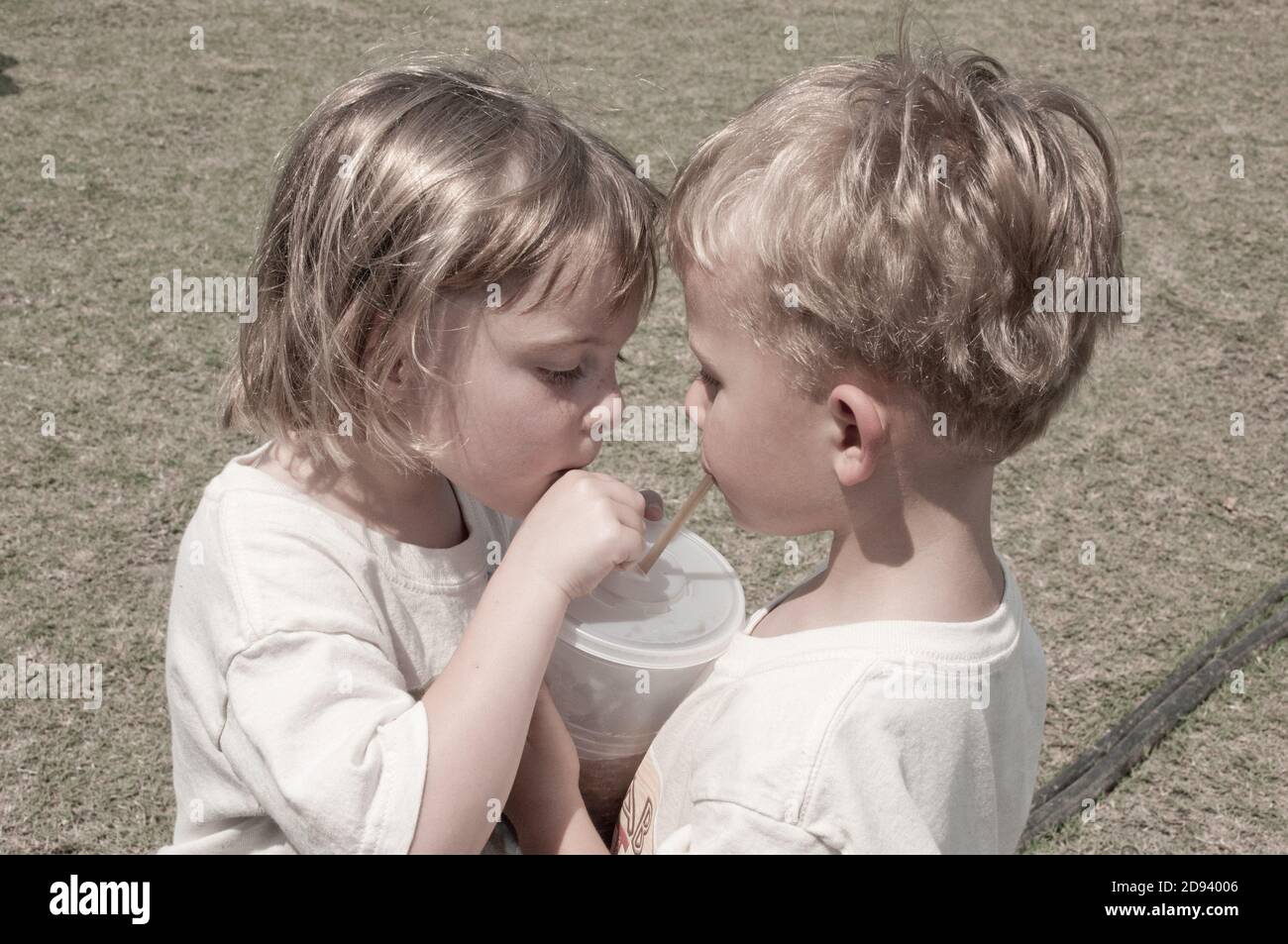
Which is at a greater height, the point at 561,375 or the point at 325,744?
the point at 561,375

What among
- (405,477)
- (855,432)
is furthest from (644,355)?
(855,432)

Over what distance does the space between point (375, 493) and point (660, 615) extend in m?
0.36

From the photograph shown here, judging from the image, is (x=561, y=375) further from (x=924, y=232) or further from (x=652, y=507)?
(x=924, y=232)

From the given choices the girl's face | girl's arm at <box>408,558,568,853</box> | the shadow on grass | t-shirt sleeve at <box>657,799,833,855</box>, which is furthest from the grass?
t-shirt sleeve at <box>657,799,833,855</box>

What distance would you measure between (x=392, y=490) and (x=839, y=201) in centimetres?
63

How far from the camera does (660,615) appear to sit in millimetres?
1423

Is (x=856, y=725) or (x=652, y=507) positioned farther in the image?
(x=652, y=507)

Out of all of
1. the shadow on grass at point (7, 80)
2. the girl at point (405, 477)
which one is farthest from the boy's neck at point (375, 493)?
the shadow on grass at point (7, 80)

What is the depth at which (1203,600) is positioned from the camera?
2.70 metres

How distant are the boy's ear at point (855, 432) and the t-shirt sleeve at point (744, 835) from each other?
13.1 inches

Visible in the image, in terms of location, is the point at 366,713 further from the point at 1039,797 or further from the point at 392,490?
the point at 1039,797

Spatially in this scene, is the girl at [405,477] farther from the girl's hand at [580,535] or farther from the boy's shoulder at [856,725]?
the boy's shoulder at [856,725]

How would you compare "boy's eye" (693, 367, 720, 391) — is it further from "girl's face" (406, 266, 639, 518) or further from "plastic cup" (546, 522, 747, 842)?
"plastic cup" (546, 522, 747, 842)
